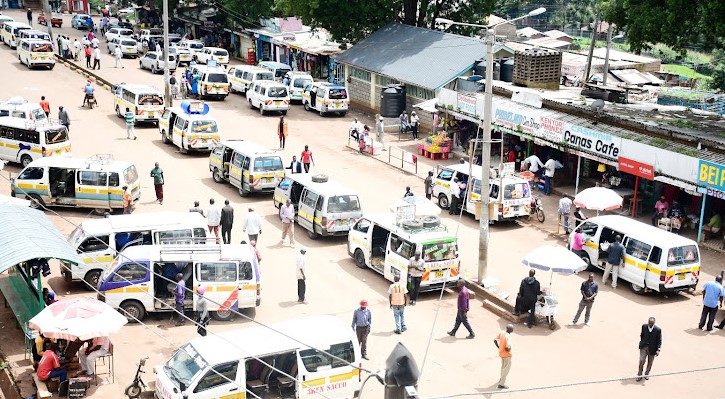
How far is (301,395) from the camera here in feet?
53.7

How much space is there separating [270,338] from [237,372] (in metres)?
0.99

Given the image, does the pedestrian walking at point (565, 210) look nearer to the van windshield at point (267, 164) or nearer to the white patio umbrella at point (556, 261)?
the white patio umbrella at point (556, 261)

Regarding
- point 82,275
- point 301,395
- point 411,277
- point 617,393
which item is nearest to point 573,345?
point 617,393

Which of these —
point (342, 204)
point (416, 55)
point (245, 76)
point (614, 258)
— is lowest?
point (614, 258)

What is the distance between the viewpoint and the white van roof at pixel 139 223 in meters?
23.0

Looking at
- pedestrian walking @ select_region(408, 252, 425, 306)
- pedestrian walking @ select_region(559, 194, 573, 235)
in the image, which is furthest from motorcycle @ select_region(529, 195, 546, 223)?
pedestrian walking @ select_region(408, 252, 425, 306)

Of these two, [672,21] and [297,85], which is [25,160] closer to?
[297,85]

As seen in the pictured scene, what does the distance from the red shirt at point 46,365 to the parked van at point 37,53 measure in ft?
138

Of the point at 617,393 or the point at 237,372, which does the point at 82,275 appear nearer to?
the point at 237,372

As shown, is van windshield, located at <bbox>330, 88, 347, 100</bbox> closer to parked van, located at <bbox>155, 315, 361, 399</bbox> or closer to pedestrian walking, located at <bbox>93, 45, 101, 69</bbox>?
pedestrian walking, located at <bbox>93, 45, 101, 69</bbox>

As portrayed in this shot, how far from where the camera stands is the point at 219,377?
15.8 meters

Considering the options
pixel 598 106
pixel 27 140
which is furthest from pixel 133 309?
pixel 598 106

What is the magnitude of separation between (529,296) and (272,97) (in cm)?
2660

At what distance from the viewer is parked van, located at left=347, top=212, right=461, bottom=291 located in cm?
2250
